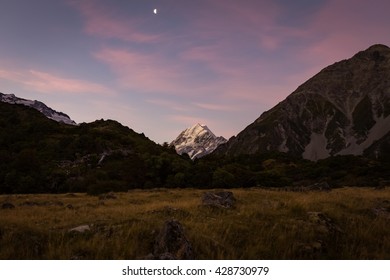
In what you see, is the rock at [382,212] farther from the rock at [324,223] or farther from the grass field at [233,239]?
the rock at [324,223]

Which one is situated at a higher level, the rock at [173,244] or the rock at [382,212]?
the rock at [382,212]

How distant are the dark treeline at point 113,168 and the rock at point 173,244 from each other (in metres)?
42.5

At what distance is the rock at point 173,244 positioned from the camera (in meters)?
7.64

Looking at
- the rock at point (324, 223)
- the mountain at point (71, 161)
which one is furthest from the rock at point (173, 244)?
the mountain at point (71, 161)

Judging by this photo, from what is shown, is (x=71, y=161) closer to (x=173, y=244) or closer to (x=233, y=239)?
(x=233, y=239)

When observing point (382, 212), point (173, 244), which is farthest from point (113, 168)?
point (173, 244)

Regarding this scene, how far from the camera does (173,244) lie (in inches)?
318

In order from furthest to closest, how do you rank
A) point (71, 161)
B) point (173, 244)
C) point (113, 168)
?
1. point (71, 161)
2. point (113, 168)
3. point (173, 244)

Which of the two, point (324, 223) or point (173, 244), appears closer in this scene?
point (173, 244)

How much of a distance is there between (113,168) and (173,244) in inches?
3525

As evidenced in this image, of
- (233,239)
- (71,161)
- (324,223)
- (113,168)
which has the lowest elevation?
(113,168)

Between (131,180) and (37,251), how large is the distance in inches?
2713

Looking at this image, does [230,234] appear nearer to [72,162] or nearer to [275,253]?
[275,253]
